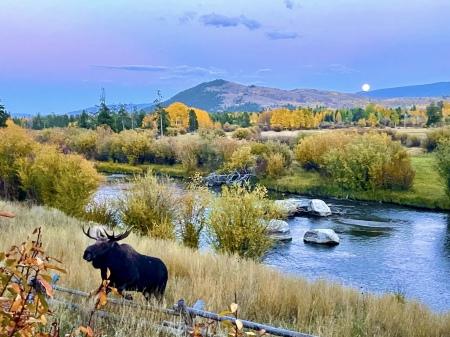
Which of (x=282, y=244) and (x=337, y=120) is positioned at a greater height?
(x=337, y=120)

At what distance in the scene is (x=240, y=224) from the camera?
2122cm

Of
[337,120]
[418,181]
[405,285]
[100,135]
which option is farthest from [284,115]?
[405,285]

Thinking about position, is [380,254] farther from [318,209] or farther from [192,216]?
[318,209]

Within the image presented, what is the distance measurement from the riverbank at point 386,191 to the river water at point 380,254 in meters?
3.19

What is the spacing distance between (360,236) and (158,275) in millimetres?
22521

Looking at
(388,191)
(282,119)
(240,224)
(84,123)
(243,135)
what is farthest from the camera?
(282,119)

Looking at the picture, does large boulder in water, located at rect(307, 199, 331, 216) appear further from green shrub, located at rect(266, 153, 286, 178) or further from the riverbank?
green shrub, located at rect(266, 153, 286, 178)

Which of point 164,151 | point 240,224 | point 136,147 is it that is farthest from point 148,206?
point 136,147

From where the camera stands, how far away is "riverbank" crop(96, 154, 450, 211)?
37.0m

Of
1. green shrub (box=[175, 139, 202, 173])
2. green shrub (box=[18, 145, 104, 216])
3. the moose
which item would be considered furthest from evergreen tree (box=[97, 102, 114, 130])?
the moose

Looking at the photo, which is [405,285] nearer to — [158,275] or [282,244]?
[282,244]

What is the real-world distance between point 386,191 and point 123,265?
37.6m

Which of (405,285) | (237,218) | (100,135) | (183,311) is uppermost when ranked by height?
(100,135)

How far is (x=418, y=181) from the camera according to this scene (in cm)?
4228
